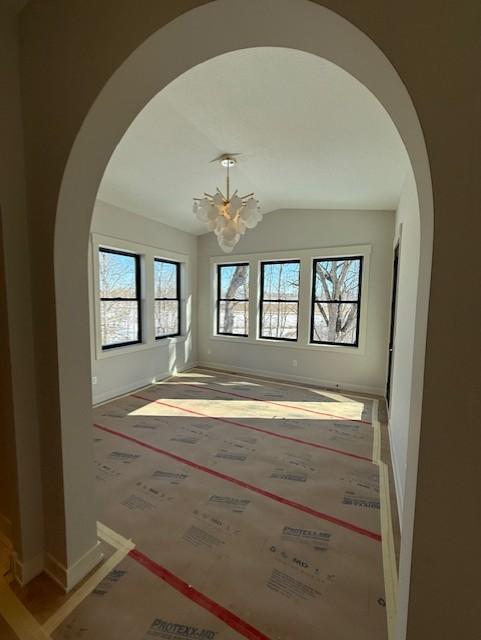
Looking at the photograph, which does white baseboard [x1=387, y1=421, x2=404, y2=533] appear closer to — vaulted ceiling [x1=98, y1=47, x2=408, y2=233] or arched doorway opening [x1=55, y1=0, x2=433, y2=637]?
arched doorway opening [x1=55, y1=0, x2=433, y2=637]

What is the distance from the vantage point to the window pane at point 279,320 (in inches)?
214

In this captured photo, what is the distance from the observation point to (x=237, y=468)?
2.58 metres

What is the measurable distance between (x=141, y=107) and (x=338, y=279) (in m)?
4.26

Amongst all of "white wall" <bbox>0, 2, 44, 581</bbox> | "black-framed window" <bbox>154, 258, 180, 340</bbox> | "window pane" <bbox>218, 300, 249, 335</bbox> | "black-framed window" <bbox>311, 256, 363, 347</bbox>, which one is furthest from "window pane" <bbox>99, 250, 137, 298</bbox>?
"black-framed window" <bbox>311, 256, 363, 347</bbox>

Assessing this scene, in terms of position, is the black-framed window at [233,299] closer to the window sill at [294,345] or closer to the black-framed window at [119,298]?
the window sill at [294,345]

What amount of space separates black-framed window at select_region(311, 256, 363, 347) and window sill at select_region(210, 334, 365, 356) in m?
0.11

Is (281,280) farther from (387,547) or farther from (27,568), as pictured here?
(27,568)

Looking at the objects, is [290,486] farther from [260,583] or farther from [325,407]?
[325,407]

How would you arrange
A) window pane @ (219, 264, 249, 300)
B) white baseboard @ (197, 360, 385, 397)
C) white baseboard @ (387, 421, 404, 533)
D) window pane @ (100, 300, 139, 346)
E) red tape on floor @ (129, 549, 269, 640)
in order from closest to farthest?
red tape on floor @ (129, 549, 269, 640), white baseboard @ (387, 421, 404, 533), window pane @ (100, 300, 139, 346), white baseboard @ (197, 360, 385, 397), window pane @ (219, 264, 249, 300)

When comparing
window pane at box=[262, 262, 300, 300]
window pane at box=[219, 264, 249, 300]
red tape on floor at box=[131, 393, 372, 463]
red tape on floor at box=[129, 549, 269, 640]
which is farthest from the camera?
window pane at box=[219, 264, 249, 300]

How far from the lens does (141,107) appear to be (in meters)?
1.30

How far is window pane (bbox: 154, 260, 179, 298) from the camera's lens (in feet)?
17.3

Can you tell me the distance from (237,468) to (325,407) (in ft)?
6.35

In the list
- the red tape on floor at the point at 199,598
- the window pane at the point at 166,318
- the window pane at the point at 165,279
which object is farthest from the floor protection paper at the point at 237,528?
the window pane at the point at 165,279
